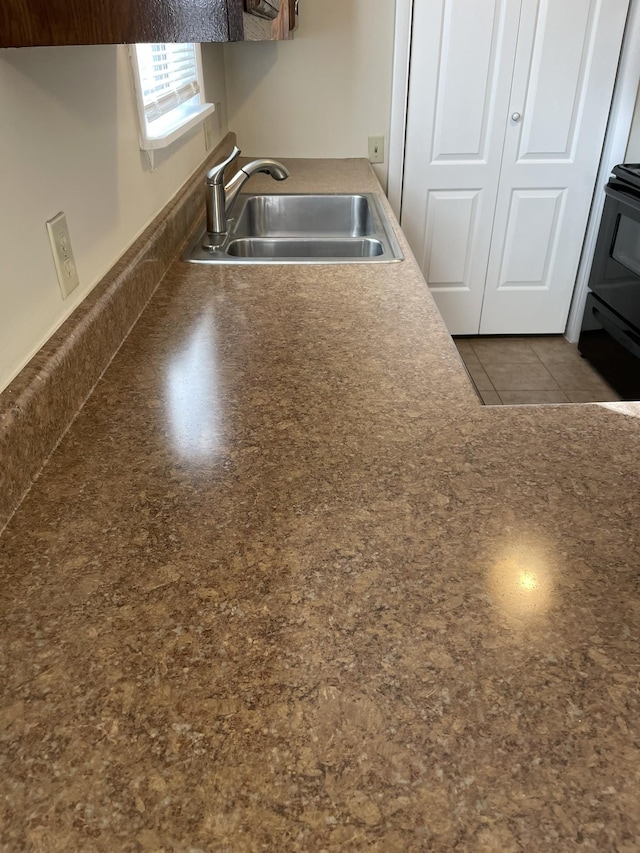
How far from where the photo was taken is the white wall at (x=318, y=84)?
8.60ft

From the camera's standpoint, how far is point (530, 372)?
312 cm

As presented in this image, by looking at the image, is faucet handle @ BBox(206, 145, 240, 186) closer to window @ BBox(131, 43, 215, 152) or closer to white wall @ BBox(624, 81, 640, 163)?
window @ BBox(131, 43, 215, 152)

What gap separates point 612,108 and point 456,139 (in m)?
0.67

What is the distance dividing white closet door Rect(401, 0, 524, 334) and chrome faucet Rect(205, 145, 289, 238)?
1354mm

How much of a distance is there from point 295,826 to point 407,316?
40.0 inches

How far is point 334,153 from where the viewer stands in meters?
2.84

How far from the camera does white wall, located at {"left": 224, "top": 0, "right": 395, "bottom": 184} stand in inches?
103

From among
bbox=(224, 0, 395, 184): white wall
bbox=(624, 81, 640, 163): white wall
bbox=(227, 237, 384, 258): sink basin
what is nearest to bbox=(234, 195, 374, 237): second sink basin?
bbox=(227, 237, 384, 258): sink basin

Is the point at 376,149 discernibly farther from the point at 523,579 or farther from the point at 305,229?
the point at 523,579

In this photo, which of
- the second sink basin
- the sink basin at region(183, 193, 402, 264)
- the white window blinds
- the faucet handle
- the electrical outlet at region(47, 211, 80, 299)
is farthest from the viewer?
the second sink basin

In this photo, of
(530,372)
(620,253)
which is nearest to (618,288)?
(620,253)

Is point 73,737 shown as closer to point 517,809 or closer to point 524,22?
point 517,809

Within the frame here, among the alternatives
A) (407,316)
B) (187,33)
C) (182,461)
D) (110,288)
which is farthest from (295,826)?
(407,316)

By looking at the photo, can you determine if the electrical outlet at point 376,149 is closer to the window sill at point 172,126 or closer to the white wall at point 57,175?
Answer: the window sill at point 172,126
